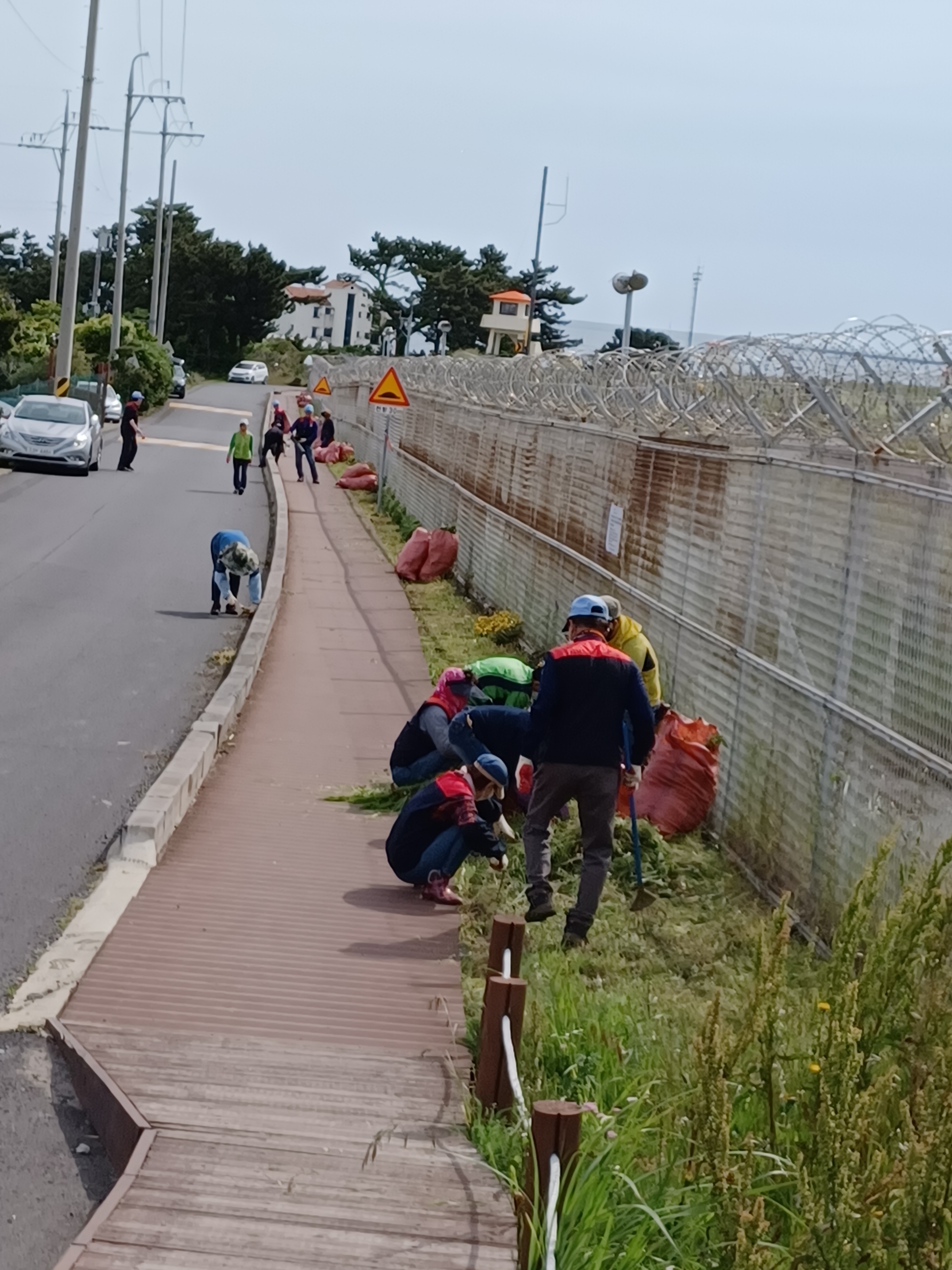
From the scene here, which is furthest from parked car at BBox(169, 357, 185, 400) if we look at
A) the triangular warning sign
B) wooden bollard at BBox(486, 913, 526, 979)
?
wooden bollard at BBox(486, 913, 526, 979)

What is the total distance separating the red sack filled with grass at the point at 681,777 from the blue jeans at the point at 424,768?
1.11m

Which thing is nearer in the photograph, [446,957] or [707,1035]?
[707,1035]

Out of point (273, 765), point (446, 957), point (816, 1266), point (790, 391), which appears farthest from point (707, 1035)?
point (273, 765)

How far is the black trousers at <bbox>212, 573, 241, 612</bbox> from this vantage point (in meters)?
19.1

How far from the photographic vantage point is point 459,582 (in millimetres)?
22516

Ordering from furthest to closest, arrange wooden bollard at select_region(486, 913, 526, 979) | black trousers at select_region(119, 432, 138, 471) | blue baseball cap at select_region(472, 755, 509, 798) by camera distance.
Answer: black trousers at select_region(119, 432, 138, 471) → blue baseball cap at select_region(472, 755, 509, 798) → wooden bollard at select_region(486, 913, 526, 979)

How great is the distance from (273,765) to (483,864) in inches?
111

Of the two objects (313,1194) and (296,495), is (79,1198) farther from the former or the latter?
(296,495)

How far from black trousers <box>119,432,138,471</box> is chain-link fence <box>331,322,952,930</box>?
2496 cm

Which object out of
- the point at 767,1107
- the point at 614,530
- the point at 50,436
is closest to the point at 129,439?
the point at 50,436

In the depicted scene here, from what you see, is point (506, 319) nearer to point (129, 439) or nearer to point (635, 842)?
point (129, 439)

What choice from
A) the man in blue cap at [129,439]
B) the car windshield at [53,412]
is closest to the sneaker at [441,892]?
the car windshield at [53,412]

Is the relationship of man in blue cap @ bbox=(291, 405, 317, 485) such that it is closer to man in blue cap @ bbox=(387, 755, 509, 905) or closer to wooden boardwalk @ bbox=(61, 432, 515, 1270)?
wooden boardwalk @ bbox=(61, 432, 515, 1270)

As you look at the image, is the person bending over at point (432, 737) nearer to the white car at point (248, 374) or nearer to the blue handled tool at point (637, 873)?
the blue handled tool at point (637, 873)
